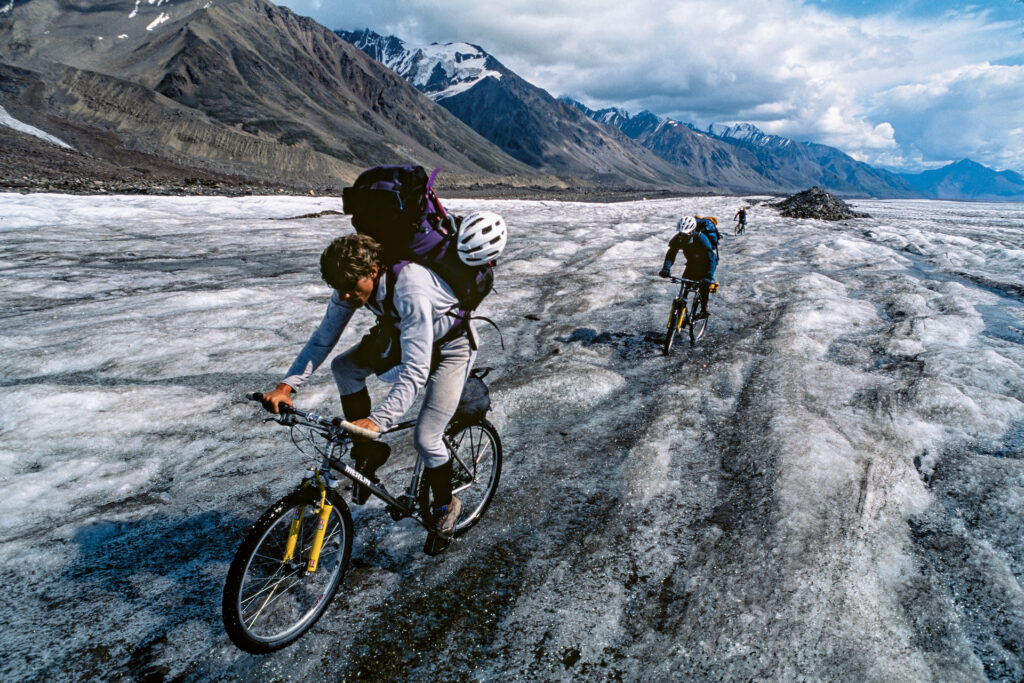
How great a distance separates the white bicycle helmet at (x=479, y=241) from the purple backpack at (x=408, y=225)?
10 centimetres

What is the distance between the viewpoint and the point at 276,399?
3.23 meters

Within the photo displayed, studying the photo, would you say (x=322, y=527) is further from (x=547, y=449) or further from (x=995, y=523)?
(x=995, y=523)

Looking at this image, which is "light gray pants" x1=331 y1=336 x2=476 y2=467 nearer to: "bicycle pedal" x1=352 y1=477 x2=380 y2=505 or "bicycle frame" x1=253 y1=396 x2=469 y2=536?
"bicycle frame" x1=253 y1=396 x2=469 y2=536

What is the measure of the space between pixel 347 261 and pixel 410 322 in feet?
1.91

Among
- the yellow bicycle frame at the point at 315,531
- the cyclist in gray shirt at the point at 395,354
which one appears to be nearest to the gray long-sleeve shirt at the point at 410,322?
the cyclist in gray shirt at the point at 395,354

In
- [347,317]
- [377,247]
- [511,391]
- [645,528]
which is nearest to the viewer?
[377,247]

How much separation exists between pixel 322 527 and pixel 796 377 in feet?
25.6

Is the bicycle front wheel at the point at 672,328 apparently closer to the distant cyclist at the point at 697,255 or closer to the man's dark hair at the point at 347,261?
the distant cyclist at the point at 697,255

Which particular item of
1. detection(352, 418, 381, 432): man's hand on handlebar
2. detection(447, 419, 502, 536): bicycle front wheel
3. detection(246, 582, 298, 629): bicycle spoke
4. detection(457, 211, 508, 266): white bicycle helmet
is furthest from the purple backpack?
detection(246, 582, 298, 629): bicycle spoke

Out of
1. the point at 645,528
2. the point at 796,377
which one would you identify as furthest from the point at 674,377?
the point at 645,528

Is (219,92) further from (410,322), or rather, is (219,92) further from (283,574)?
(283,574)

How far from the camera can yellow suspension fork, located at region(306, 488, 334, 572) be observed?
3.46m

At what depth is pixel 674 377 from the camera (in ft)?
27.9

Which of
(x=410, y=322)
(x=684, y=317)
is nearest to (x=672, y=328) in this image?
(x=684, y=317)
